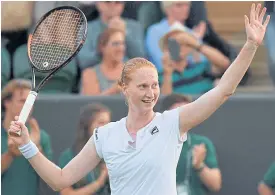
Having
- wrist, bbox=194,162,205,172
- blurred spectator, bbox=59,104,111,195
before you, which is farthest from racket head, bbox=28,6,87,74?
wrist, bbox=194,162,205,172

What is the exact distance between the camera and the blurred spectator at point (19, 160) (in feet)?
21.2

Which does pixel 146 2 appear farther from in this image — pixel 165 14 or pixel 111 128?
pixel 111 128

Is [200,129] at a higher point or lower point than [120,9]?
lower

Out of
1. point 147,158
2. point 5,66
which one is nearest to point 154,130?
point 147,158

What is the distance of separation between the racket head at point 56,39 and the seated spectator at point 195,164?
4.39ft

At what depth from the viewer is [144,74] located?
358 cm

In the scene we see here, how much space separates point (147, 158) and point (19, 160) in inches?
123

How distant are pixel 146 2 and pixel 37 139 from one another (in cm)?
166

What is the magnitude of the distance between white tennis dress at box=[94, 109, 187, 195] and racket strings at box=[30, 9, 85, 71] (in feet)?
2.53

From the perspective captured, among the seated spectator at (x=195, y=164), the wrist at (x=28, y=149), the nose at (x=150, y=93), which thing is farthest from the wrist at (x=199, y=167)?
the nose at (x=150, y=93)

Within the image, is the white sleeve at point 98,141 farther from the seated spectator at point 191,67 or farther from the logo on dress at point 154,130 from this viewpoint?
the seated spectator at point 191,67

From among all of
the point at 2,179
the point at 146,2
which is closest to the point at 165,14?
the point at 146,2

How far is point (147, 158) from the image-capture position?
11.6 feet

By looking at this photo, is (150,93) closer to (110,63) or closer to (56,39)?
(56,39)
